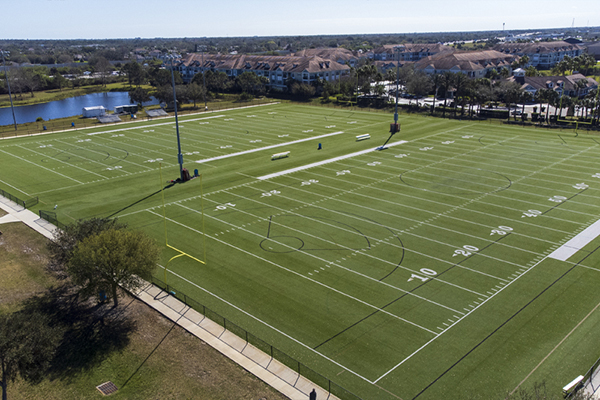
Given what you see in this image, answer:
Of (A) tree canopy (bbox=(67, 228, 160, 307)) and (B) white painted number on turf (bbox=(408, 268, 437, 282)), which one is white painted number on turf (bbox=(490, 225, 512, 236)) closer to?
(B) white painted number on turf (bbox=(408, 268, 437, 282))

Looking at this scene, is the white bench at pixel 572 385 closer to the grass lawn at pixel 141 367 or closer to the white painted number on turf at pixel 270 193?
the grass lawn at pixel 141 367

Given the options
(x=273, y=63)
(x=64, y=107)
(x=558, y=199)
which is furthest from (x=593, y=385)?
(x=64, y=107)

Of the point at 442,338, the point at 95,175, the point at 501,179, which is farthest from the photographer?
the point at 95,175

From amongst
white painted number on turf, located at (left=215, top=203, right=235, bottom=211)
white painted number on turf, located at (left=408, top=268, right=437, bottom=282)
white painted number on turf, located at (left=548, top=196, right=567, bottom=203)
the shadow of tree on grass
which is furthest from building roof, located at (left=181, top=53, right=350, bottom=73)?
the shadow of tree on grass

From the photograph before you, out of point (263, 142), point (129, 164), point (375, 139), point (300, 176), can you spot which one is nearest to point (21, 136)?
point (129, 164)

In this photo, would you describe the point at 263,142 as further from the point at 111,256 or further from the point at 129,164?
the point at 111,256
